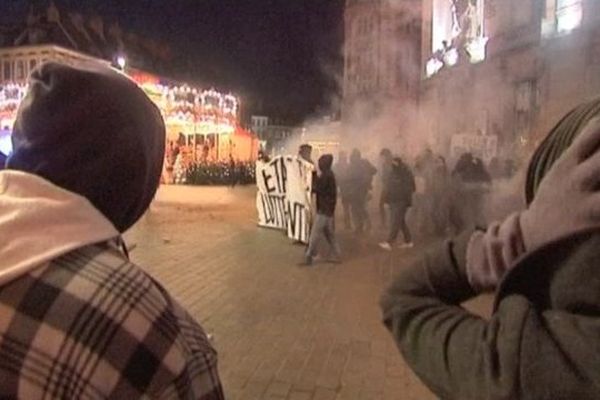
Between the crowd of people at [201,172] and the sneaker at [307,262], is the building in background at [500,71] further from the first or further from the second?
the crowd of people at [201,172]

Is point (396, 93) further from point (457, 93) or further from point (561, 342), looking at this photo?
point (561, 342)

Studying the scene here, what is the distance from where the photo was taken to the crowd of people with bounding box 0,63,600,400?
2.95 feet

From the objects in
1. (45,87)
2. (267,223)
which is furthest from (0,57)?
(45,87)

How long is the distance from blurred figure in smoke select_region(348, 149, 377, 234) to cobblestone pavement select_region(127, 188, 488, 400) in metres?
1.21

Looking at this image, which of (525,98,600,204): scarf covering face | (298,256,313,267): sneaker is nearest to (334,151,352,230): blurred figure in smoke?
(298,256,313,267): sneaker

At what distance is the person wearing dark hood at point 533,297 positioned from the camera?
2.85 feet

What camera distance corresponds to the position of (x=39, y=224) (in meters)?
1.32

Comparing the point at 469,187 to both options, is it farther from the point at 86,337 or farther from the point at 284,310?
the point at 86,337

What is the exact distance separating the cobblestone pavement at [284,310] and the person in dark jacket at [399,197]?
0.56m

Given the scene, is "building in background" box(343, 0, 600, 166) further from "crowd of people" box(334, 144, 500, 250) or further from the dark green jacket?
the dark green jacket

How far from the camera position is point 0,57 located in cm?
4772

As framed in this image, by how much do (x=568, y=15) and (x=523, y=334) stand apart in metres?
14.9

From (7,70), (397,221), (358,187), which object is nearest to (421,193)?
(358,187)

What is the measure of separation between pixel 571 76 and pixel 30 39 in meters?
43.4
